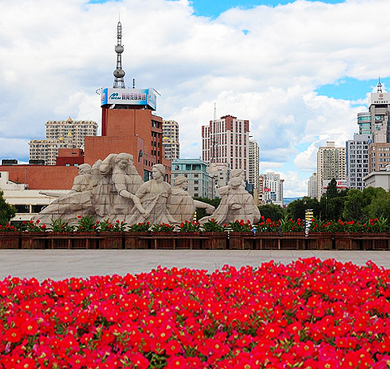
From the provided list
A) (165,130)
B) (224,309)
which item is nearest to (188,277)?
(224,309)

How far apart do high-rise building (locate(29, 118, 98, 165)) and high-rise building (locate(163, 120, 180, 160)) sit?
103ft

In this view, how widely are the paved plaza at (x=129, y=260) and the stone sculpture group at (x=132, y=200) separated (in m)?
4.23

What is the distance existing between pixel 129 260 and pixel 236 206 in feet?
25.4

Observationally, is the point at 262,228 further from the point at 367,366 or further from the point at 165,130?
the point at 165,130

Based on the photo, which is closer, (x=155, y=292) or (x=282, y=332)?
(x=282, y=332)

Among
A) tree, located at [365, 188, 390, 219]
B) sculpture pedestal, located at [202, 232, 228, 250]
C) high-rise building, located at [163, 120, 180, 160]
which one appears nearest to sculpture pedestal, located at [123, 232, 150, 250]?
sculpture pedestal, located at [202, 232, 228, 250]

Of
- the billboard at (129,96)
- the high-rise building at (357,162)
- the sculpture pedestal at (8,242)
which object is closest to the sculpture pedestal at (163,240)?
the sculpture pedestal at (8,242)

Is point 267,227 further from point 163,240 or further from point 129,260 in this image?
point 129,260

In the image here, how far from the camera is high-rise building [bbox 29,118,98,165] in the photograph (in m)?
172

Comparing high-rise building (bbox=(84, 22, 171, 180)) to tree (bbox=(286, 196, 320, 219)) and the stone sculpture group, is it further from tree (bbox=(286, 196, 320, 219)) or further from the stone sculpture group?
the stone sculpture group

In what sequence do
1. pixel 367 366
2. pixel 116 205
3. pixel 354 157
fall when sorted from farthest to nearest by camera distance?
pixel 354 157 → pixel 116 205 → pixel 367 366

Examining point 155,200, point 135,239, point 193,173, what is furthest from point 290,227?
point 193,173

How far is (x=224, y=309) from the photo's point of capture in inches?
223

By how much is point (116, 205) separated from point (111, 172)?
4.52 ft
